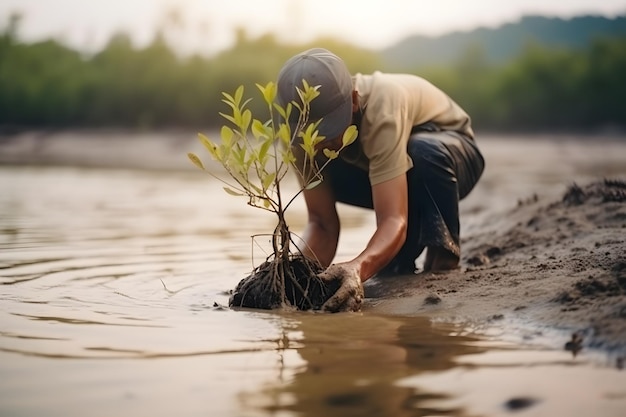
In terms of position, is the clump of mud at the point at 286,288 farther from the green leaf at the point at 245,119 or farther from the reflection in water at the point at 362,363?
the green leaf at the point at 245,119

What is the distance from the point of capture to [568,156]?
16359 millimetres

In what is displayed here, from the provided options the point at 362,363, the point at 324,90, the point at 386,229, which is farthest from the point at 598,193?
the point at 362,363

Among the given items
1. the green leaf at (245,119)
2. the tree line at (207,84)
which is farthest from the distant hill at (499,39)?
the green leaf at (245,119)

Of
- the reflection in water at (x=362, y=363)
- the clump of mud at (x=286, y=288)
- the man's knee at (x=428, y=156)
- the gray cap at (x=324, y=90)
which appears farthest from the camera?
the man's knee at (x=428, y=156)

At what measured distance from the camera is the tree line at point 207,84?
25.1 meters

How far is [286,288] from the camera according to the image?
3.01 metres

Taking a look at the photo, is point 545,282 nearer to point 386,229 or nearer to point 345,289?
point 386,229

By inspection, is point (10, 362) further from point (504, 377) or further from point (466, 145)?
point (466, 145)

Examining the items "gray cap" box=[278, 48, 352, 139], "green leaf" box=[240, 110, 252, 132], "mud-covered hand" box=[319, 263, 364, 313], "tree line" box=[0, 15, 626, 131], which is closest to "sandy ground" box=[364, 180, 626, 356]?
"mud-covered hand" box=[319, 263, 364, 313]

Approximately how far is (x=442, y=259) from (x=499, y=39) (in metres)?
102

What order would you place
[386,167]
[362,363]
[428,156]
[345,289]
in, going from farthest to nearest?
[428,156]
[386,167]
[345,289]
[362,363]

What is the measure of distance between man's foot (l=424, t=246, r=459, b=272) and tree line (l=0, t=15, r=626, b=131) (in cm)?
2071

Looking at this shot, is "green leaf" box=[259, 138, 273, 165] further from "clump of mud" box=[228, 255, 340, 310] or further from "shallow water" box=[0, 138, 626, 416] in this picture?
"shallow water" box=[0, 138, 626, 416]

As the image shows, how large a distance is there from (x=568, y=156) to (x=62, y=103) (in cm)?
2064
